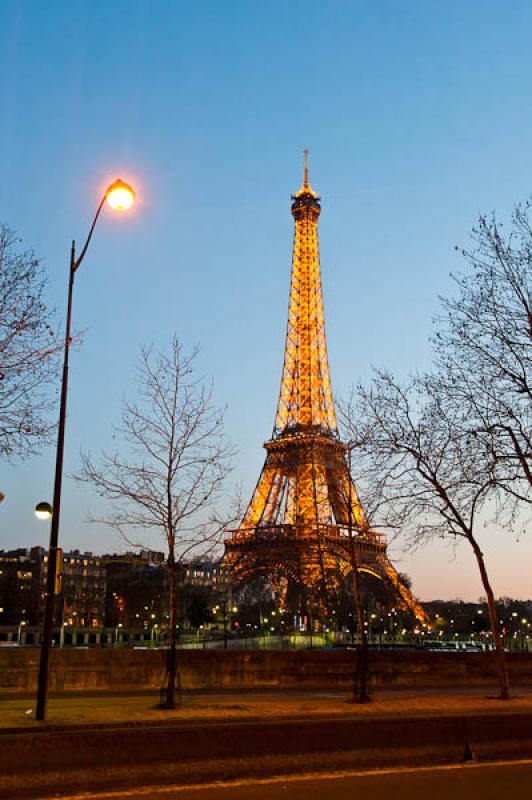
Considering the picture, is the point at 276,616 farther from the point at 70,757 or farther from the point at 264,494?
the point at 70,757

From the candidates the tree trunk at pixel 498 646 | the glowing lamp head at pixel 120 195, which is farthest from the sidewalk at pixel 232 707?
the glowing lamp head at pixel 120 195

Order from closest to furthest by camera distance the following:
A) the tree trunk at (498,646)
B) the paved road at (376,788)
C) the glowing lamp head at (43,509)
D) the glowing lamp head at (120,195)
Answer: the paved road at (376,788)
the glowing lamp head at (120,195)
the glowing lamp head at (43,509)
the tree trunk at (498,646)

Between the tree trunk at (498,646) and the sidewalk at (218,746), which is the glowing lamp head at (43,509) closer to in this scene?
the sidewalk at (218,746)

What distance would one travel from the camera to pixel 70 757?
31.0 ft

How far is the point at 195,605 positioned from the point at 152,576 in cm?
4886

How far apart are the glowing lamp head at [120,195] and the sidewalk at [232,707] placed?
9.23 m

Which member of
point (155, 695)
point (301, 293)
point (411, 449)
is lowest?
point (155, 695)

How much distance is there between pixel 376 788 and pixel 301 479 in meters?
66.6

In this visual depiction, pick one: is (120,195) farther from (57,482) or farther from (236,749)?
(236,749)

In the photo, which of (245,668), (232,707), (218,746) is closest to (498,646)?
(245,668)

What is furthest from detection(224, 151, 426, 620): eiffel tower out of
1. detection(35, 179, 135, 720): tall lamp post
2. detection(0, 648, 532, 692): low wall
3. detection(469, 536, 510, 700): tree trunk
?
detection(35, 179, 135, 720): tall lamp post

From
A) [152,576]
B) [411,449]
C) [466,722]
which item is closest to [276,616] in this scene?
[152,576]

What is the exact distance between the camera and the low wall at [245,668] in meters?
22.1

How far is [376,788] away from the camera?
1026 centimetres
